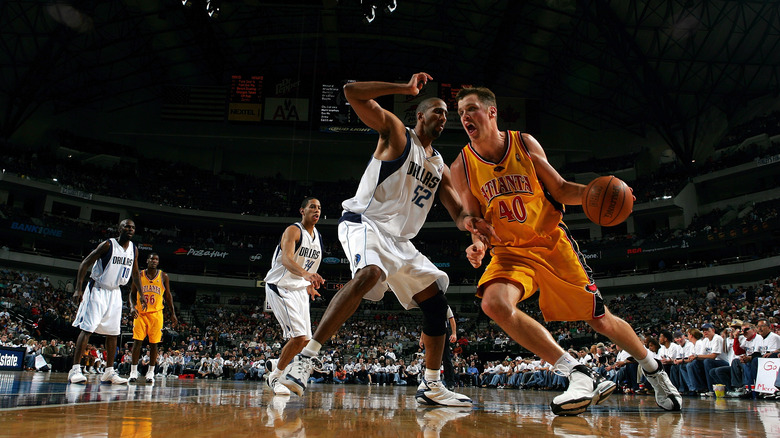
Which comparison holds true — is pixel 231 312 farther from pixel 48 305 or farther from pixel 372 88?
pixel 372 88

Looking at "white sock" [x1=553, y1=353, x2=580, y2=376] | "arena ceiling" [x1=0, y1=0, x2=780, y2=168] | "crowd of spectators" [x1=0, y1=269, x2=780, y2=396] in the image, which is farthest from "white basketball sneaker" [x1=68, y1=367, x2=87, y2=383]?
"arena ceiling" [x1=0, y1=0, x2=780, y2=168]

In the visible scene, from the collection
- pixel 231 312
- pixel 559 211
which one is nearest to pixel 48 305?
pixel 231 312

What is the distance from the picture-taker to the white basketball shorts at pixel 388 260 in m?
3.43

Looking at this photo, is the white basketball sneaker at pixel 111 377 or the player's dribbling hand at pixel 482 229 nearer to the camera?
the player's dribbling hand at pixel 482 229

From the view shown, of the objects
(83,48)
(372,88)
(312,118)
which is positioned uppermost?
(83,48)

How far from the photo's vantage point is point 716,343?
9.11 metres

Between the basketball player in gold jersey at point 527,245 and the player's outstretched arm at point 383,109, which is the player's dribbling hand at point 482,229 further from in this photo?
the player's outstretched arm at point 383,109

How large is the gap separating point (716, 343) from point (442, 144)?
2326cm

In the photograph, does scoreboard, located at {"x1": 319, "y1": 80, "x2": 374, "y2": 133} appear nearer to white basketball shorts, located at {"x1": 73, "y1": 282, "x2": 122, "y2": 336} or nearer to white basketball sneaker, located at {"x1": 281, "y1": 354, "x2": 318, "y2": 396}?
white basketball shorts, located at {"x1": 73, "y1": 282, "x2": 122, "y2": 336}

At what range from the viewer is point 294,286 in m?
5.64

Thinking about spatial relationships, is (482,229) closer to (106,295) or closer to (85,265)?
(85,265)

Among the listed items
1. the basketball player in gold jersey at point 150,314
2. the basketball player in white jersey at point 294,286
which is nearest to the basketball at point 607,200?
the basketball player in white jersey at point 294,286

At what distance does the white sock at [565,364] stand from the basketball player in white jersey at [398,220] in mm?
779

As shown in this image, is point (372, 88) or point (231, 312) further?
point (231, 312)
